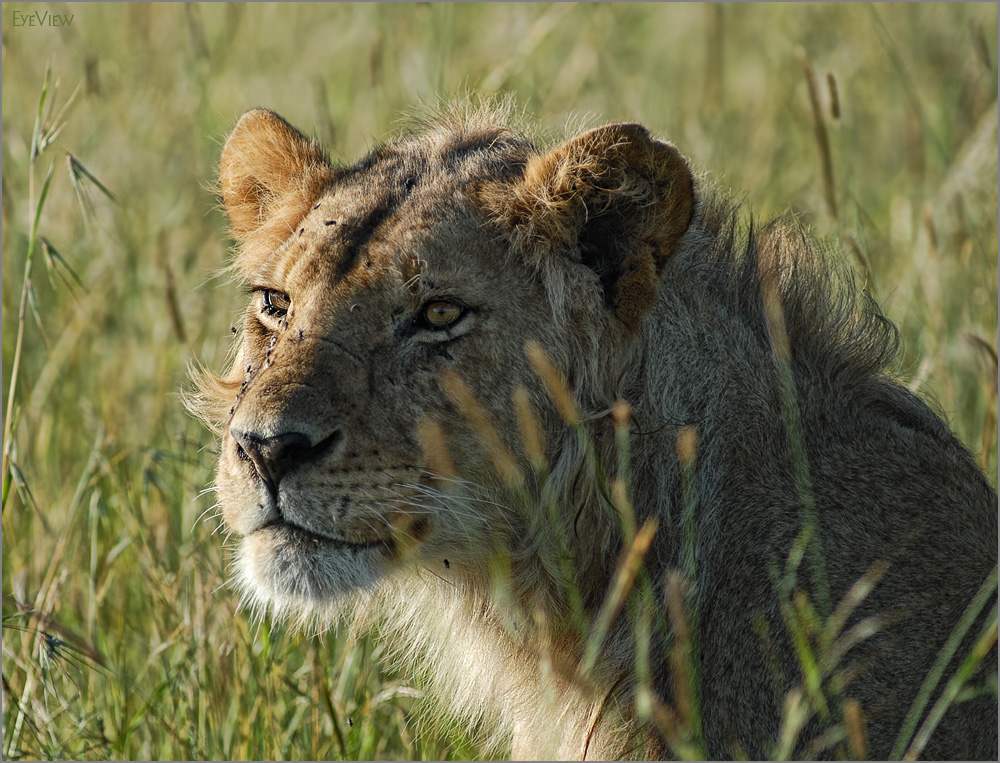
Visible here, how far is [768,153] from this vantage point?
906 centimetres

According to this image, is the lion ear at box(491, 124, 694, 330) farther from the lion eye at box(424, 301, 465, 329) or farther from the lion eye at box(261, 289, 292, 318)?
the lion eye at box(261, 289, 292, 318)

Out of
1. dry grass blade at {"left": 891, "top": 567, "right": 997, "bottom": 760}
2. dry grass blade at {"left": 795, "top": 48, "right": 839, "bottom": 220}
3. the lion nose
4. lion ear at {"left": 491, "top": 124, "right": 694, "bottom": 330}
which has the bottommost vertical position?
dry grass blade at {"left": 891, "top": 567, "right": 997, "bottom": 760}

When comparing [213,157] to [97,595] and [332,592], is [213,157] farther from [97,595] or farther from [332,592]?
[332,592]

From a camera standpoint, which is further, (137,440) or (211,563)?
(137,440)

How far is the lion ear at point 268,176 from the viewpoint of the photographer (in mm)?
4121

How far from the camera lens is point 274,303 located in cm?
394

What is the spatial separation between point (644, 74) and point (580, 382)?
6.91 meters

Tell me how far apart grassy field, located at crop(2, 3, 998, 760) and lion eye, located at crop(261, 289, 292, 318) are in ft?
3.09

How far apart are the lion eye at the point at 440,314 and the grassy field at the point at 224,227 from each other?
4.23 feet

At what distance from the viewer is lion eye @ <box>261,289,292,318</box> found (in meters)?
3.91

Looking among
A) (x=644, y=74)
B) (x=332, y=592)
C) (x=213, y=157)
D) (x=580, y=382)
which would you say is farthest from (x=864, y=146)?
(x=332, y=592)

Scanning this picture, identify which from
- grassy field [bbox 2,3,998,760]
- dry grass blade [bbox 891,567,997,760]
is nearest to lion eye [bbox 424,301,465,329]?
grassy field [bbox 2,3,998,760]

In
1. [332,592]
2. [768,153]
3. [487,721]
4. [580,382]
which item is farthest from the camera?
[768,153]

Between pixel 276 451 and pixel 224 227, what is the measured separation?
342 centimetres
